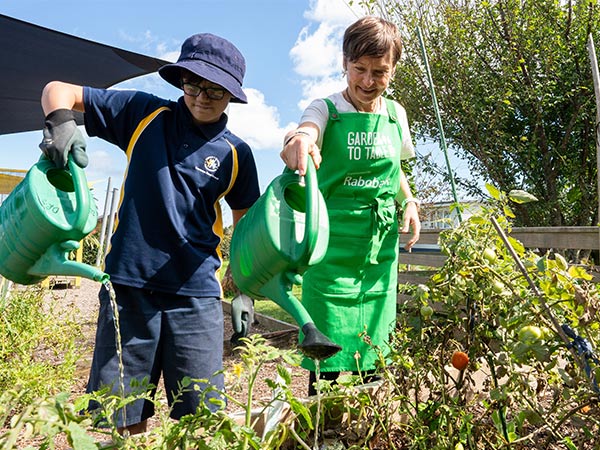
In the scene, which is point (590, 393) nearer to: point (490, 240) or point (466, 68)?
point (490, 240)

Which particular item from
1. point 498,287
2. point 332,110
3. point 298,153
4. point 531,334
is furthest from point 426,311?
point 332,110

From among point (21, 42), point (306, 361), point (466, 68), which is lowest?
point (306, 361)

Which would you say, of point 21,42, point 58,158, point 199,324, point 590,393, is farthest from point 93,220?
point 21,42

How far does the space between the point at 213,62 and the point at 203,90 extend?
93 mm

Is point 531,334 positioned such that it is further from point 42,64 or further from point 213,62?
point 42,64

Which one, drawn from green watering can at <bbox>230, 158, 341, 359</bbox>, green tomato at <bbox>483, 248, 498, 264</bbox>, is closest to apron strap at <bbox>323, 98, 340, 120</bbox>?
green watering can at <bbox>230, 158, 341, 359</bbox>

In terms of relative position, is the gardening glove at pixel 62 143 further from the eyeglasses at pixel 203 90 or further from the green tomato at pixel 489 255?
the green tomato at pixel 489 255

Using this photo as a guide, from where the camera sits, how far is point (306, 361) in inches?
66.3

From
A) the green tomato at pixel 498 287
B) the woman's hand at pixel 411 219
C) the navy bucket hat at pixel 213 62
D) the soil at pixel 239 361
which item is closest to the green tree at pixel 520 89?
the soil at pixel 239 361

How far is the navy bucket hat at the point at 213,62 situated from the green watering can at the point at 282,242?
492mm

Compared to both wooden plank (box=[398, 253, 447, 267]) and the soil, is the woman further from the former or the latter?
wooden plank (box=[398, 253, 447, 267])

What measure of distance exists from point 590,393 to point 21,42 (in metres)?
5.10

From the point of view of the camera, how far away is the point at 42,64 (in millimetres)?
5031

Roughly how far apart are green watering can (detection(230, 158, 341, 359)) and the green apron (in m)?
0.50
